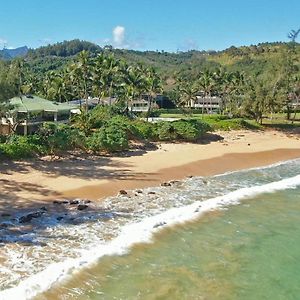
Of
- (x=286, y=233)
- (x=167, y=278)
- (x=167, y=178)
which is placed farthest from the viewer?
(x=167, y=178)

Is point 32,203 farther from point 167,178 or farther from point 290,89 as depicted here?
point 290,89

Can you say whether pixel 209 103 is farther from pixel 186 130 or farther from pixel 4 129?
pixel 4 129

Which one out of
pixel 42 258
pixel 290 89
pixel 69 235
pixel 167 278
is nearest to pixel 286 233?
pixel 167 278

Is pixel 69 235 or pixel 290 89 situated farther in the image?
pixel 290 89

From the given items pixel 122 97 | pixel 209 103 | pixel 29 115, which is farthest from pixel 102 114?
pixel 209 103

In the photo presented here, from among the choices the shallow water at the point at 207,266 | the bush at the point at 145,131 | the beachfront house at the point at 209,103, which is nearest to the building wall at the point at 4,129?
the bush at the point at 145,131

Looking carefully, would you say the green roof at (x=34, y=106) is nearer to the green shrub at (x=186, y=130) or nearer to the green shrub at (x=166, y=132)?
the green shrub at (x=166, y=132)
